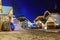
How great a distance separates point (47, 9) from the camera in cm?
186

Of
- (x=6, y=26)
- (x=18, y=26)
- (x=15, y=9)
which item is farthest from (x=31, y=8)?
(x=6, y=26)

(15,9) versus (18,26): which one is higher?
(15,9)

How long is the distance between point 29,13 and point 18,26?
0.94 ft

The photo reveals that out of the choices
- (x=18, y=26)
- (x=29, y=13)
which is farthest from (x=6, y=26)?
(x=29, y=13)

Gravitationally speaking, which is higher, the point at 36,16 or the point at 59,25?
the point at 36,16

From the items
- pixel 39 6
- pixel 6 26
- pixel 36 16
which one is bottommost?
pixel 6 26

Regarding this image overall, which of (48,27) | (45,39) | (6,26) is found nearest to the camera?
(45,39)

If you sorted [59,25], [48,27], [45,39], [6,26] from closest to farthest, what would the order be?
[45,39] → [6,26] → [48,27] → [59,25]

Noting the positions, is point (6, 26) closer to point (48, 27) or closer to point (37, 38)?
point (37, 38)

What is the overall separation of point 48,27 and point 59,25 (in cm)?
20

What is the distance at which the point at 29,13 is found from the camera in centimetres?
181

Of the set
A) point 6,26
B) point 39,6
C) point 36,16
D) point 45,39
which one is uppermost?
point 39,6

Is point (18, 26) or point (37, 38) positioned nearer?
point (37, 38)

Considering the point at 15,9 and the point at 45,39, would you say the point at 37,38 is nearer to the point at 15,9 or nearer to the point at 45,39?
the point at 45,39
